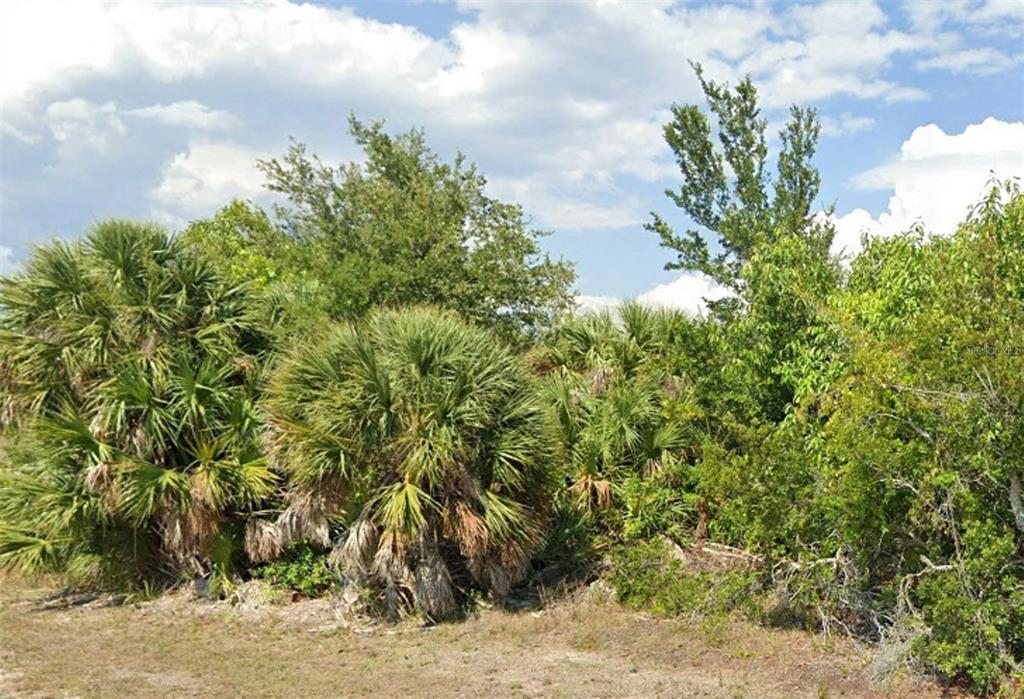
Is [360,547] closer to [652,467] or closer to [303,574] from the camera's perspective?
[303,574]

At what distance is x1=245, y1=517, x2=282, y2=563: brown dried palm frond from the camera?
13.1 m

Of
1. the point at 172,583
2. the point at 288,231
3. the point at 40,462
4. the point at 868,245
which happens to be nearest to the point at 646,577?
the point at 868,245

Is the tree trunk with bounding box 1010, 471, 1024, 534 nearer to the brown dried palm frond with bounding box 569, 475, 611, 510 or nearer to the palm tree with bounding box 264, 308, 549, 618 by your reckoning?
the palm tree with bounding box 264, 308, 549, 618

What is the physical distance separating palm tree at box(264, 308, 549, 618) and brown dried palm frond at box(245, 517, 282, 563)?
3.16ft

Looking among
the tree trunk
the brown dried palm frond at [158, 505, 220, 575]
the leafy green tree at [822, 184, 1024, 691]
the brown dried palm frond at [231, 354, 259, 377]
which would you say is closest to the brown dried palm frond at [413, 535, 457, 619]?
the brown dried palm frond at [158, 505, 220, 575]

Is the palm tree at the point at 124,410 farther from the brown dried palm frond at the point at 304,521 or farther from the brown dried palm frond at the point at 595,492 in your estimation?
the brown dried palm frond at the point at 595,492

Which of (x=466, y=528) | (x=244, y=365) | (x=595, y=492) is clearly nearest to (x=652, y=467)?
(x=595, y=492)

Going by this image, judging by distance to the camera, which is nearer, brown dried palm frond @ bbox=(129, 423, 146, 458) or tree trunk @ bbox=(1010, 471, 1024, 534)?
tree trunk @ bbox=(1010, 471, 1024, 534)

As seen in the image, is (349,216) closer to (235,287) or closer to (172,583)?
(235,287)

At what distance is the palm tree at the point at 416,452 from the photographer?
11.6 meters

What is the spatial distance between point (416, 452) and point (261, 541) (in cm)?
307

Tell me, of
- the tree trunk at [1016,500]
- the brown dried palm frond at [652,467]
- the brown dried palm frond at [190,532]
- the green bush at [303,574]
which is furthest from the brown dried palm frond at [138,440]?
the tree trunk at [1016,500]

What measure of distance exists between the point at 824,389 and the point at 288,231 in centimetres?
2221

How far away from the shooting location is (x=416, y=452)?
11406mm
